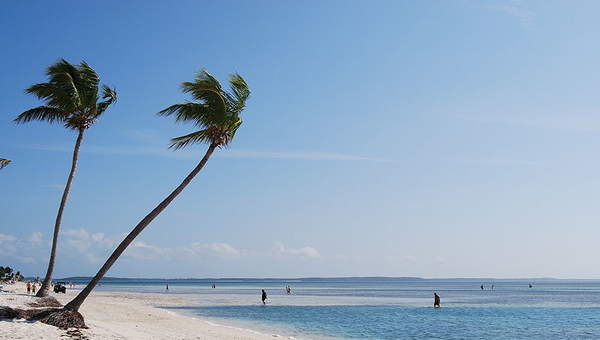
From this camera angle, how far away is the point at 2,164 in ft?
78.1

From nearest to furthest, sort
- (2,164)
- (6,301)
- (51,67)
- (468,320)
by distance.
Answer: (6,301)
(51,67)
(2,164)
(468,320)

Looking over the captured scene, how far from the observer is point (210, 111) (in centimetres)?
1981

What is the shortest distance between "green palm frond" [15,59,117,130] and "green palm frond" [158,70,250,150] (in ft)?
15.5

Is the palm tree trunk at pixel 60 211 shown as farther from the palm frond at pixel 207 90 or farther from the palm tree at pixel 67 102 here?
the palm frond at pixel 207 90

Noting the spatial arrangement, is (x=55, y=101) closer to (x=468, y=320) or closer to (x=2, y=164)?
(x=2, y=164)

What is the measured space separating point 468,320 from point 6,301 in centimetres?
3014

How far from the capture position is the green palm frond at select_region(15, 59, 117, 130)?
73.1 feet

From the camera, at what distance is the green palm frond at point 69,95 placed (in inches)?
877

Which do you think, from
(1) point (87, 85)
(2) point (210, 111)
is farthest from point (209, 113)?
(1) point (87, 85)

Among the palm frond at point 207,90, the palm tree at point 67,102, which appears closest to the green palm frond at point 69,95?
the palm tree at point 67,102

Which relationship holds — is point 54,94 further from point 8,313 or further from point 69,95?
point 8,313

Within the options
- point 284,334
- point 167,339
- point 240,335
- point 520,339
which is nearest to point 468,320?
point 520,339

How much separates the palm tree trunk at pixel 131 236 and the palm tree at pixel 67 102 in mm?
4516

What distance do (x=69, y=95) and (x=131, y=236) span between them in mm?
7409
